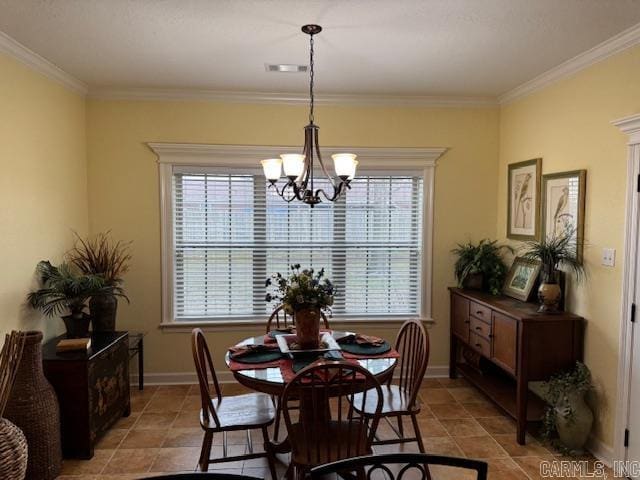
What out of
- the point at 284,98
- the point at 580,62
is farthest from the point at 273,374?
the point at 580,62

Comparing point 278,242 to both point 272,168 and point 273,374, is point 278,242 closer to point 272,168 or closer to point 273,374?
point 272,168

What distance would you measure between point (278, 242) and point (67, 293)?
1.82 metres

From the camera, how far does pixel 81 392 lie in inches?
112

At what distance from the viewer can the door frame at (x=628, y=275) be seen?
105 inches

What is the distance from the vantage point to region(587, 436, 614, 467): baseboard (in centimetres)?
286

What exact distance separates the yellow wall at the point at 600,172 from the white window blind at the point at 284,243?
1388 mm

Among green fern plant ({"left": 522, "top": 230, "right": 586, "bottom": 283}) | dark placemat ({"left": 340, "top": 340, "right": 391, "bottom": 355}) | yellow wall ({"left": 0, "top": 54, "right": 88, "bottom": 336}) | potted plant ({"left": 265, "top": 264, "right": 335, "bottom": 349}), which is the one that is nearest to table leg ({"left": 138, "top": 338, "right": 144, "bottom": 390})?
yellow wall ({"left": 0, "top": 54, "right": 88, "bottom": 336})

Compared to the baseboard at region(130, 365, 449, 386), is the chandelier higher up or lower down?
higher up

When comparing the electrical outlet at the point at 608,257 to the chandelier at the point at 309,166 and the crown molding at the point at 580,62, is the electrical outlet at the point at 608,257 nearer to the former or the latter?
the crown molding at the point at 580,62

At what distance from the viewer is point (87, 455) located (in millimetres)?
2902

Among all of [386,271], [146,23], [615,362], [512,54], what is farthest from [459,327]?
[146,23]

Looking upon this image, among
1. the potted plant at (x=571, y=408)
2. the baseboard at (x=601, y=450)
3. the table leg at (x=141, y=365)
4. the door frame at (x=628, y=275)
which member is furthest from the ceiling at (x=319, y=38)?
the baseboard at (x=601, y=450)

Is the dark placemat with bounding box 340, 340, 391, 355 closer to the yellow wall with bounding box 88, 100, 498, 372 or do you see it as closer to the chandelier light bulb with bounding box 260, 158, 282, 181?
the chandelier light bulb with bounding box 260, 158, 282, 181

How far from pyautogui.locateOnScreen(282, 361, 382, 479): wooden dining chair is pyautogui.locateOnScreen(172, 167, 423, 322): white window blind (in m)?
1.99
